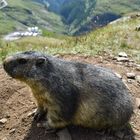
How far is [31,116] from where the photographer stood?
32.1 ft

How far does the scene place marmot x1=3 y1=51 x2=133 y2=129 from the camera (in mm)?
8266

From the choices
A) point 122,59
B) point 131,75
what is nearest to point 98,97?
point 131,75

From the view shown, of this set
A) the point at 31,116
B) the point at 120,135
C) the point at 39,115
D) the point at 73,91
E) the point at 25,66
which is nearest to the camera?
the point at 25,66

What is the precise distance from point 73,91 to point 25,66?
3.64 ft

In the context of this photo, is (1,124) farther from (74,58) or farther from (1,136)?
(74,58)

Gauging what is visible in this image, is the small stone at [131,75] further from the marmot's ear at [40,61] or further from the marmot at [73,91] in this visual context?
the marmot's ear at [40,61]

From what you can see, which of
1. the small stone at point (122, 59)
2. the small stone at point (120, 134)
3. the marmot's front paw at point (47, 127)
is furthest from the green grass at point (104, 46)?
the marmot's front paw at point (47, 127)

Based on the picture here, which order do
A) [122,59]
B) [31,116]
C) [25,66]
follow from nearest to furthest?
[25,66] → [31,116] → [122,59]

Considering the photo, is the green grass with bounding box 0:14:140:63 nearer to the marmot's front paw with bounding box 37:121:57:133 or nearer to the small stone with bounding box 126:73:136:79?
the small stone with bounding box 126:73:136:79

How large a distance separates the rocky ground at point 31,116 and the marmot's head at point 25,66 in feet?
4.96

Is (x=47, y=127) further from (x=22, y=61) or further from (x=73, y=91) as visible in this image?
(x=22, y=61)

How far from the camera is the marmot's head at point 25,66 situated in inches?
325

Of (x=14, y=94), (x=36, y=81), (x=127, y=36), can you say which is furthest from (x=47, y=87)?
(x=127, y=36)

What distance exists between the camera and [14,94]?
10.9 m
